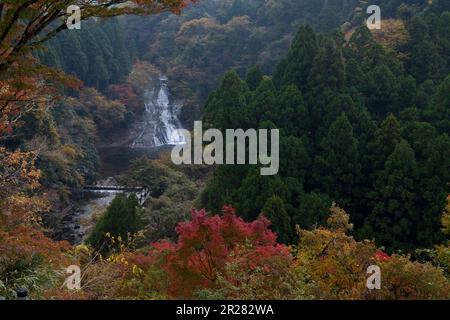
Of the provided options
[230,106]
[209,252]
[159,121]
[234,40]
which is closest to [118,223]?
[230,106]

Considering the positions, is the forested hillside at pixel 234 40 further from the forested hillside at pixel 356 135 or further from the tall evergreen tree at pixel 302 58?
the tall evergreen tree at pixel 302 58

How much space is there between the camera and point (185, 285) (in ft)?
21.8

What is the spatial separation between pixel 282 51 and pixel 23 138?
25.2 m

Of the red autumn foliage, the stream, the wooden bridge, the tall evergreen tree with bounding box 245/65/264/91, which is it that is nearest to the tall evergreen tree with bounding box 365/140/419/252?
the red autumn foliage

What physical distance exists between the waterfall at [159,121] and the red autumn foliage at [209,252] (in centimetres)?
3488

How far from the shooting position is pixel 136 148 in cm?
4100

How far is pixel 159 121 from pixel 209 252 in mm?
38615

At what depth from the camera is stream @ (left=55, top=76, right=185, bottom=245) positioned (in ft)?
72.7

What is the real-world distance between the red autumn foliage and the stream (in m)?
14.4

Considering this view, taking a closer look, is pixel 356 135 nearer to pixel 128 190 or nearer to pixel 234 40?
pixel 128 190

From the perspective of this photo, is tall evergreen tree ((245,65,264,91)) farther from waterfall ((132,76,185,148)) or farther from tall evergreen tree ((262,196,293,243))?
waterfall ((132,76,185,148))

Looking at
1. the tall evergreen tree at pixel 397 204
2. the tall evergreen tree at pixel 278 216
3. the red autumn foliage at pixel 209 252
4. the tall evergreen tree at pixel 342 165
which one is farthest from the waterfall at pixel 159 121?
the red autumn foliage at pixel 209 252
